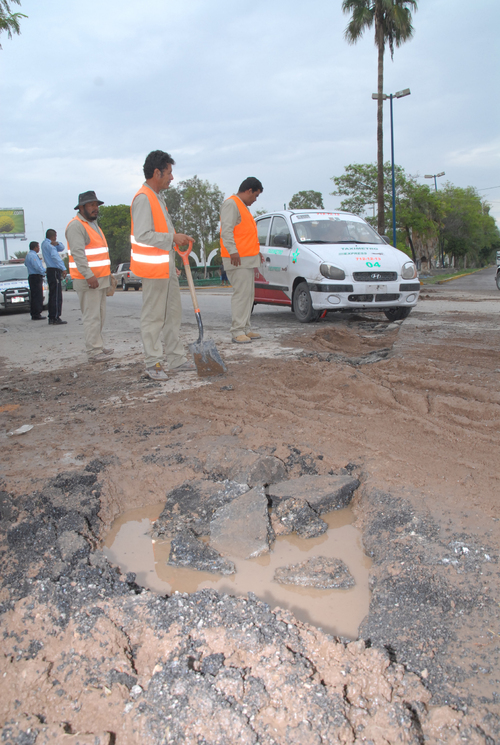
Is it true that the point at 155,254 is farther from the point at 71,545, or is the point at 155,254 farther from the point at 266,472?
the point at 71,545

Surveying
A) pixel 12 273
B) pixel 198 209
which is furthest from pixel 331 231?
pixel 198 209

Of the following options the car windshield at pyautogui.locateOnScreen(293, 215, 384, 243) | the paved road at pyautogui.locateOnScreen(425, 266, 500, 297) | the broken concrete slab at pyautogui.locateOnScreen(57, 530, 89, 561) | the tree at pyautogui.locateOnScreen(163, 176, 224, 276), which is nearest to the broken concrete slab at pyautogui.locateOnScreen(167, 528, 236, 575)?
the broken concrete slab at pyautogui.locateOnScreen(57, 530, 89, 561)

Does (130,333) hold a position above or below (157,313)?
below

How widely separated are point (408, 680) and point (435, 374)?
10.6 ft

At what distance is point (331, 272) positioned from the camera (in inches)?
284

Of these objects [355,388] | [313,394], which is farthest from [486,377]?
[313,394]

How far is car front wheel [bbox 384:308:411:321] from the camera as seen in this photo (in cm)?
779

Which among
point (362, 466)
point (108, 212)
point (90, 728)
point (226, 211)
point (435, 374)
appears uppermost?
point (108, 212)

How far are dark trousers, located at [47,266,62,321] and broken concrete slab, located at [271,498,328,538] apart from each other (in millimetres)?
8938

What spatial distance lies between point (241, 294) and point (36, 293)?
7096mm

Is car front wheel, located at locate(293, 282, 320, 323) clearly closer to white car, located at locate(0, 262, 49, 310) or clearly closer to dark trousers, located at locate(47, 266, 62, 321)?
dark trousers, located at locate(47, 266, 62, 321)

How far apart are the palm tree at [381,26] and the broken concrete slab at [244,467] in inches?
699

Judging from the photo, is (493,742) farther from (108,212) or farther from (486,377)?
(108,212)

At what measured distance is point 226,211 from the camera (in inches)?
245
